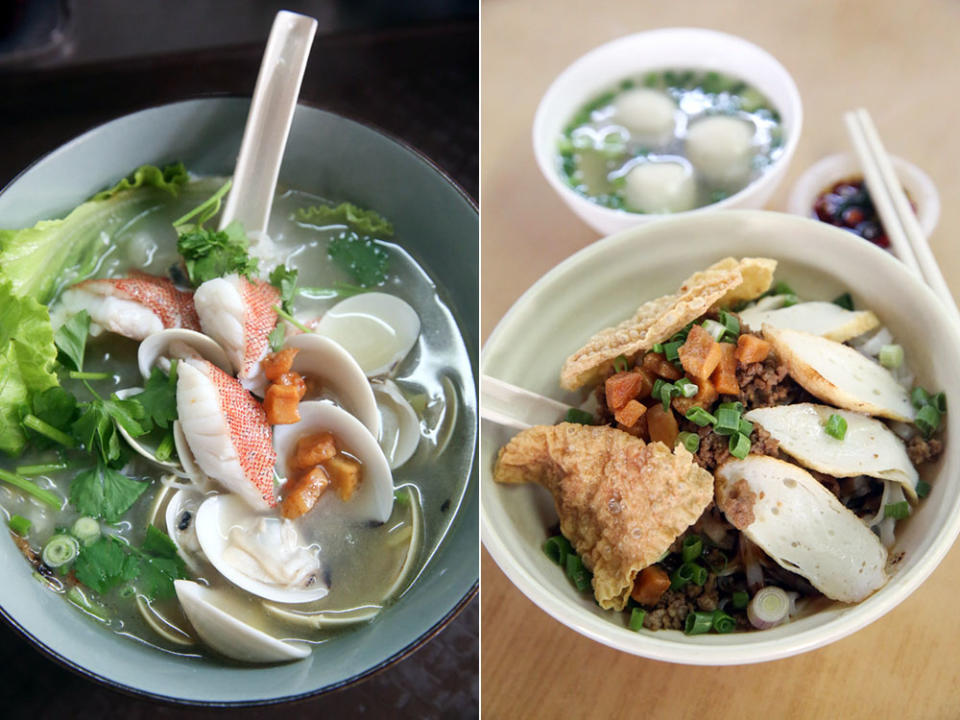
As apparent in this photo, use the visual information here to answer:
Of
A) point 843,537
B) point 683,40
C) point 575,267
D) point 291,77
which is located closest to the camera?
point 843,537

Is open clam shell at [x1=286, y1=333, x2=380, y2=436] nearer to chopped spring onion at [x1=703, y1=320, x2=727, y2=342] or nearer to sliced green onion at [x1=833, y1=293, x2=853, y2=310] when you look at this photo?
chopped spring onion at [x1=703, y1=320, x2=727, y2=342]

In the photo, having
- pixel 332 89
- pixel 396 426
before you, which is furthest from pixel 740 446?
pixel 332 89

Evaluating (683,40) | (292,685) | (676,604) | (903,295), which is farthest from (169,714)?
(683,40)

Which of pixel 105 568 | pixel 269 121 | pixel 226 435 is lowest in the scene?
pixel 105 568

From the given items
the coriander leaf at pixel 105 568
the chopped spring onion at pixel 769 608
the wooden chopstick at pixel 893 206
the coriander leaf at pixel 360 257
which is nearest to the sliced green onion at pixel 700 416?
the chopped spring onion at pixel 769 608

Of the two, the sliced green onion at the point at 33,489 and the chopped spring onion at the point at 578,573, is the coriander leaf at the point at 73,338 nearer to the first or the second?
the sliced green onion at the point at 33,489

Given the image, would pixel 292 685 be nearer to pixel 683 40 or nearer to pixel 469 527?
pixel 469 527

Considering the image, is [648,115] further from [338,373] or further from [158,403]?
[158,403]
